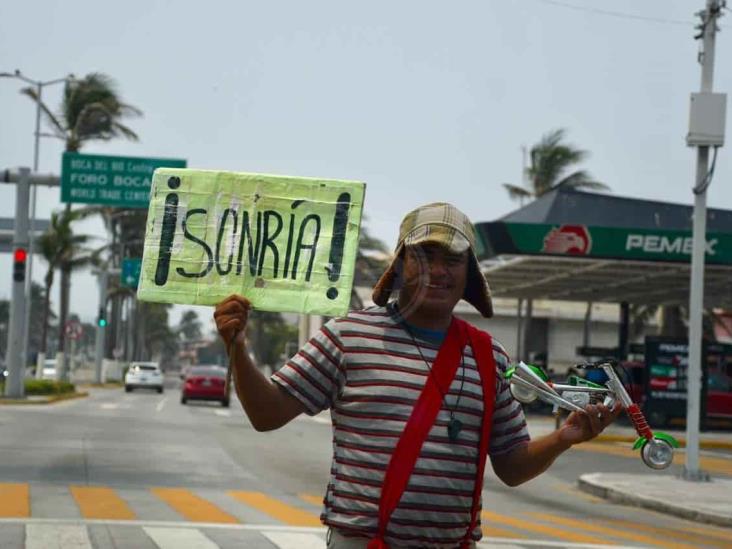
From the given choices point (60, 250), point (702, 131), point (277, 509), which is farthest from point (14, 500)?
point (60, 250)

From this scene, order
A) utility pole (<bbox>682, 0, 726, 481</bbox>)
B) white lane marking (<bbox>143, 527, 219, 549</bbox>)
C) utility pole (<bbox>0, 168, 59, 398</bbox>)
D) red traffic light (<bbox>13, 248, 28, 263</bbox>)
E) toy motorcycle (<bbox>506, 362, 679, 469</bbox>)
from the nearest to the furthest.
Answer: toy motorcycle (<bbox>506, 362, 679, 469</bbox>) < white lane marking (<bbox>143, 527, 219, 549</bbox>) < utility pole (<bbox>682, 0, 726, 481</bbox>) < utility pole (<bbox>0, 168, 59, 398</bbox>) < red traffic light (<bbox>13, 248, 28, 263</bbox>)

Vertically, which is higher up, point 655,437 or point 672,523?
point 655,437

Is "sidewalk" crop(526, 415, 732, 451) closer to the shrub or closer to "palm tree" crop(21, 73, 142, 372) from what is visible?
the shrub

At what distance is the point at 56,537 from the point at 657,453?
7.74 m

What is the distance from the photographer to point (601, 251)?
32000mm

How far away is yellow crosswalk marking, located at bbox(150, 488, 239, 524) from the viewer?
12312mm

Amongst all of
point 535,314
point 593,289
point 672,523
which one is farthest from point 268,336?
point 672,523

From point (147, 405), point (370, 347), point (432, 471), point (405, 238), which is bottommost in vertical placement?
point (147, 405)

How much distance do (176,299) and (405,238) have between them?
700mm

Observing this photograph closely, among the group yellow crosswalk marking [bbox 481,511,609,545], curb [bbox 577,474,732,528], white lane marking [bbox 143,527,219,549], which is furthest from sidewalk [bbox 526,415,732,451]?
white lane marking [bbox 143,527,219,549]

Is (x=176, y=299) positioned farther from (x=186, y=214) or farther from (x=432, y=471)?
(x=432, y=471)

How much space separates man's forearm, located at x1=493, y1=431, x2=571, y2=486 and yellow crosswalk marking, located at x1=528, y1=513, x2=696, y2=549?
28.9ft

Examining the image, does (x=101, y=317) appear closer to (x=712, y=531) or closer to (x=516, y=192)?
(x=516, y=192)

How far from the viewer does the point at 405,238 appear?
12.8 feet
